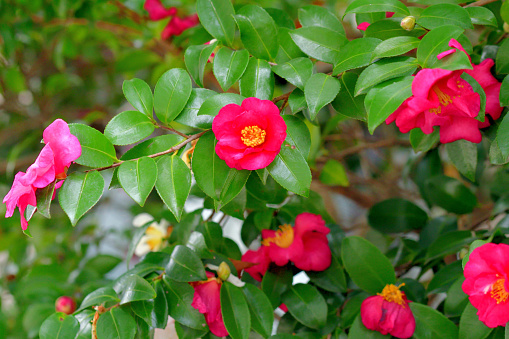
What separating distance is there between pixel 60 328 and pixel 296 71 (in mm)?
425

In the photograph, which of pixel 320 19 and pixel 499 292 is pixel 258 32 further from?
pixel 499 292

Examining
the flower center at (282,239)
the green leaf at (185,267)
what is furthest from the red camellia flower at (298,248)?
the green leaf at (185,267)

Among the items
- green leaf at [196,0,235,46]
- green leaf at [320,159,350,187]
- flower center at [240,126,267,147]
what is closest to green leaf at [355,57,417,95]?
flower center at [240,126,267,147]

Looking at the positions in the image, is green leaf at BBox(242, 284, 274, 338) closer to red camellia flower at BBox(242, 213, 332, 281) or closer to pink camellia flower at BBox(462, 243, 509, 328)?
red camellia flower at BBox(242, 213, 332, 281)

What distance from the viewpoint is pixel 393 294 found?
636 millimetres

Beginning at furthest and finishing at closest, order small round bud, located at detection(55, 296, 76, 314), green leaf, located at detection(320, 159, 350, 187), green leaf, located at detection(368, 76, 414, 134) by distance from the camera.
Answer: green leaf, located at detection(320, 159, 350, 187), small round bud, located at detection(55, 296, 76, 314), green leaf, located at detection(368, 76, 414, 134)

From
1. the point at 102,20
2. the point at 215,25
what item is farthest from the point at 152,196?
the point at 215,25

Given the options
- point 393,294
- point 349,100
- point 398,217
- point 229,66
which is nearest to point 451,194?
point 398,217

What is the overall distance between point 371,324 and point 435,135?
272 millimetres

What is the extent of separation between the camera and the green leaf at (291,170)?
1.60ft

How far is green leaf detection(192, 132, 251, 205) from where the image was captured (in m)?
0.51

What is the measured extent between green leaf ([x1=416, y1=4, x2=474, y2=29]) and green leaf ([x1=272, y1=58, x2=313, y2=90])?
5.5 inches

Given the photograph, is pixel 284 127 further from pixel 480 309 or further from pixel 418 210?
pixel 418 210

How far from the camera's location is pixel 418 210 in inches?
36.7
